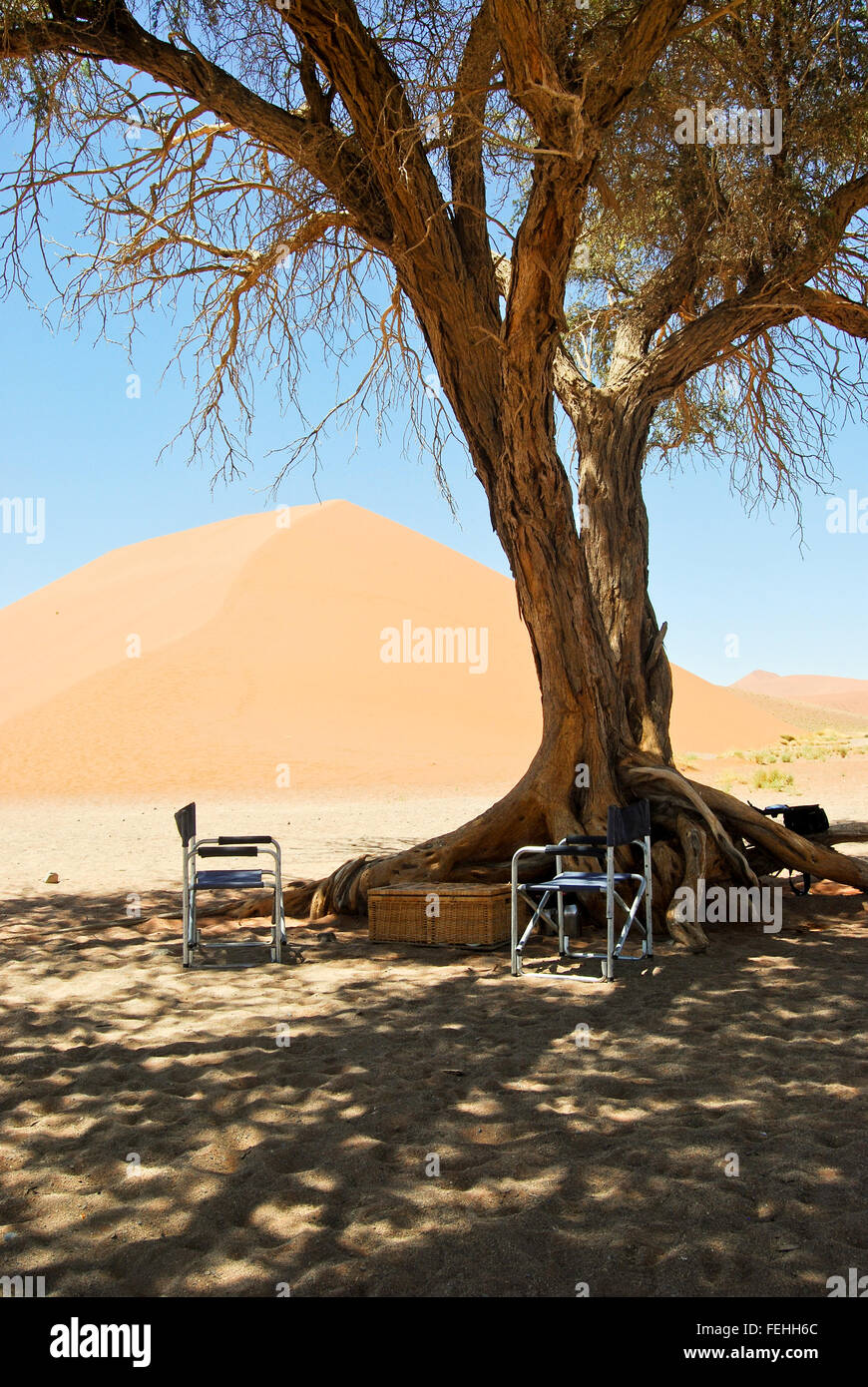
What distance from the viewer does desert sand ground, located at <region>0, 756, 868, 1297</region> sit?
2717mm

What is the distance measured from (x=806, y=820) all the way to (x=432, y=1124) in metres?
5.82

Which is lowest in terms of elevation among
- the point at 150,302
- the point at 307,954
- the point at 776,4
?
the point at 307,954

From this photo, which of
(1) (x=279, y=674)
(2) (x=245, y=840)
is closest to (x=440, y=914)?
(2) (x=245, y=840)

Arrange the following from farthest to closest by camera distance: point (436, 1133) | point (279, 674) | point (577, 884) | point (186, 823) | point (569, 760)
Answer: point (279, 674) < point (569, 760) < point (186, 823) < point (577, 884) < point (436, 1133)

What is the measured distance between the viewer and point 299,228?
790 cm

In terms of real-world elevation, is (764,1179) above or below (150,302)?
below

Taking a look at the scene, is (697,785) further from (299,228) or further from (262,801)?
(262,801)

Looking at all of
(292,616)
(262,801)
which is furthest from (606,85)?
(292,616)

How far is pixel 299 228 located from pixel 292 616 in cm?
4811

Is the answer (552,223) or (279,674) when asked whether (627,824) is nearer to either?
(552,223)

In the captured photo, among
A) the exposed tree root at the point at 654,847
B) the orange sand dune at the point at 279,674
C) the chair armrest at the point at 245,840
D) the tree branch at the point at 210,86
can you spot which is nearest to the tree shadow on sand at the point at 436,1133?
the chair armrest at the point at 245,840

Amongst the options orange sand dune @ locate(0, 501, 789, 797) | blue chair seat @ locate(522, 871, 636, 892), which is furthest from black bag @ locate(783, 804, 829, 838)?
orange sand dune @ locate(0, 501, 789, 797)

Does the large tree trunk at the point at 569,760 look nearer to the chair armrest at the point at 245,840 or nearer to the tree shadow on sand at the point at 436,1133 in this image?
the chair armrest at the point at 245,840

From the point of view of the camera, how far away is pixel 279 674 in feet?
151
